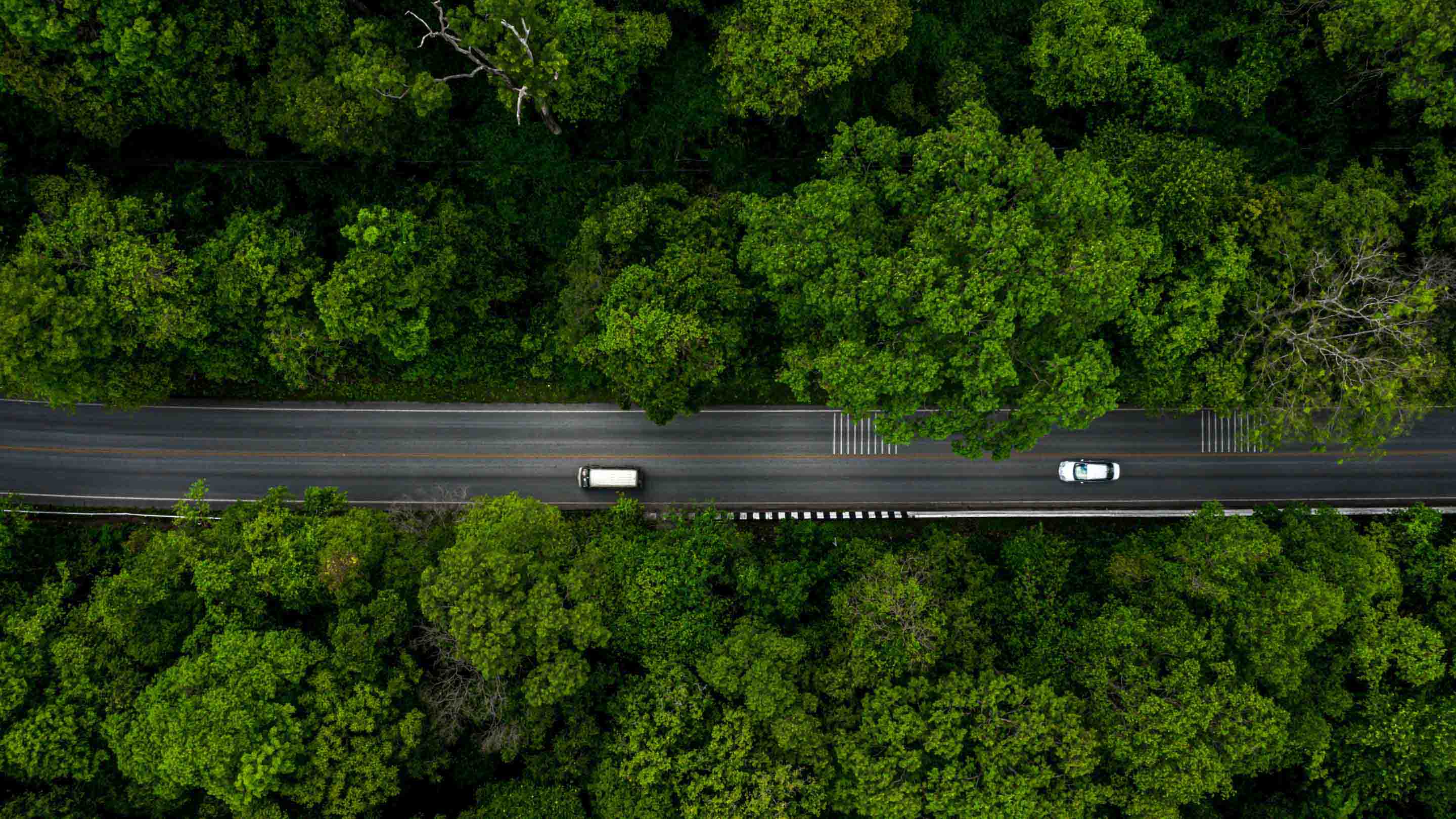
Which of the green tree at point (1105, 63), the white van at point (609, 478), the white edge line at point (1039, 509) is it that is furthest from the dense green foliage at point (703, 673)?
the green tree at point (1105, 63)

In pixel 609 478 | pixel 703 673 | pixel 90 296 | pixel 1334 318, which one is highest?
pixel 90 296

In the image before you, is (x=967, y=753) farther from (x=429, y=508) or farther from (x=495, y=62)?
(x=495, y=62)

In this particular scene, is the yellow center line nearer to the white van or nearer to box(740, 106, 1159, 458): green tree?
the white van

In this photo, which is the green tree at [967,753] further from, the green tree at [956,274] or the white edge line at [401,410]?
the white edge line at [401,410]

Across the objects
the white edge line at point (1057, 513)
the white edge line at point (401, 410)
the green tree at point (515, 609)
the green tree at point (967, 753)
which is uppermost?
the white edge line at point (401, 410)

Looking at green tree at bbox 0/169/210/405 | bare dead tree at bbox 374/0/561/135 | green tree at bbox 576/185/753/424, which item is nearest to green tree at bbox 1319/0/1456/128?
green tree at bbox 576/185/753/424

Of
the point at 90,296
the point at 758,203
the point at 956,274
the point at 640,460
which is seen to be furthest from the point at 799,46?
the point at 90,296
